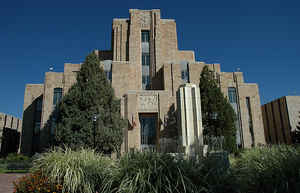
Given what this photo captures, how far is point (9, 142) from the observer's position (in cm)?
4309

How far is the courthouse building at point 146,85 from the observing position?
29016mm

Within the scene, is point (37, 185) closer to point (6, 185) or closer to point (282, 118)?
point (6, 185)

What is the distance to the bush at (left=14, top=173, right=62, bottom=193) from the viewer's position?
7.45 m

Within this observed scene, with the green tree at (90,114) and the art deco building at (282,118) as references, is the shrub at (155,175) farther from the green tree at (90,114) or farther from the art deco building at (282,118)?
the art deco building at (282,118)

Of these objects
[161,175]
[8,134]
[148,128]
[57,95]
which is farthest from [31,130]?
[161,175]

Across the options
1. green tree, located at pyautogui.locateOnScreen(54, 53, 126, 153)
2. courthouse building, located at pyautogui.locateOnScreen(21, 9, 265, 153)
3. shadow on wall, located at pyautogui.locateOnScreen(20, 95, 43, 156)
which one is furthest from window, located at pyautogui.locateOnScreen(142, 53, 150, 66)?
shadow on wall, located at pyautogui.locateOnScreen(20, 95, 43, 156)

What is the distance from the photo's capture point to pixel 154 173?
670cm

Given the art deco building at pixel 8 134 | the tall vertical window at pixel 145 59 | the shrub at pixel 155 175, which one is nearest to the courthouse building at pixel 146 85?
the tall vertical window at pixel 145 59

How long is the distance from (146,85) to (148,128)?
7.82 metres

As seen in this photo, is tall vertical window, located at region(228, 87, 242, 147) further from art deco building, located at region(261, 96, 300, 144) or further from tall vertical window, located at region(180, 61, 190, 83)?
art deco building, located at region(261, 96, 300, 144)

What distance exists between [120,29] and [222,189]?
113 feet

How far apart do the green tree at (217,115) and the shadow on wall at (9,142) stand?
3340cm

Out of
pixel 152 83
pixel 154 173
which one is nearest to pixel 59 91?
pixel 152 83

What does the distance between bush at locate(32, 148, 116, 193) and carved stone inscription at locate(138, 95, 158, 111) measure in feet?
66.9
